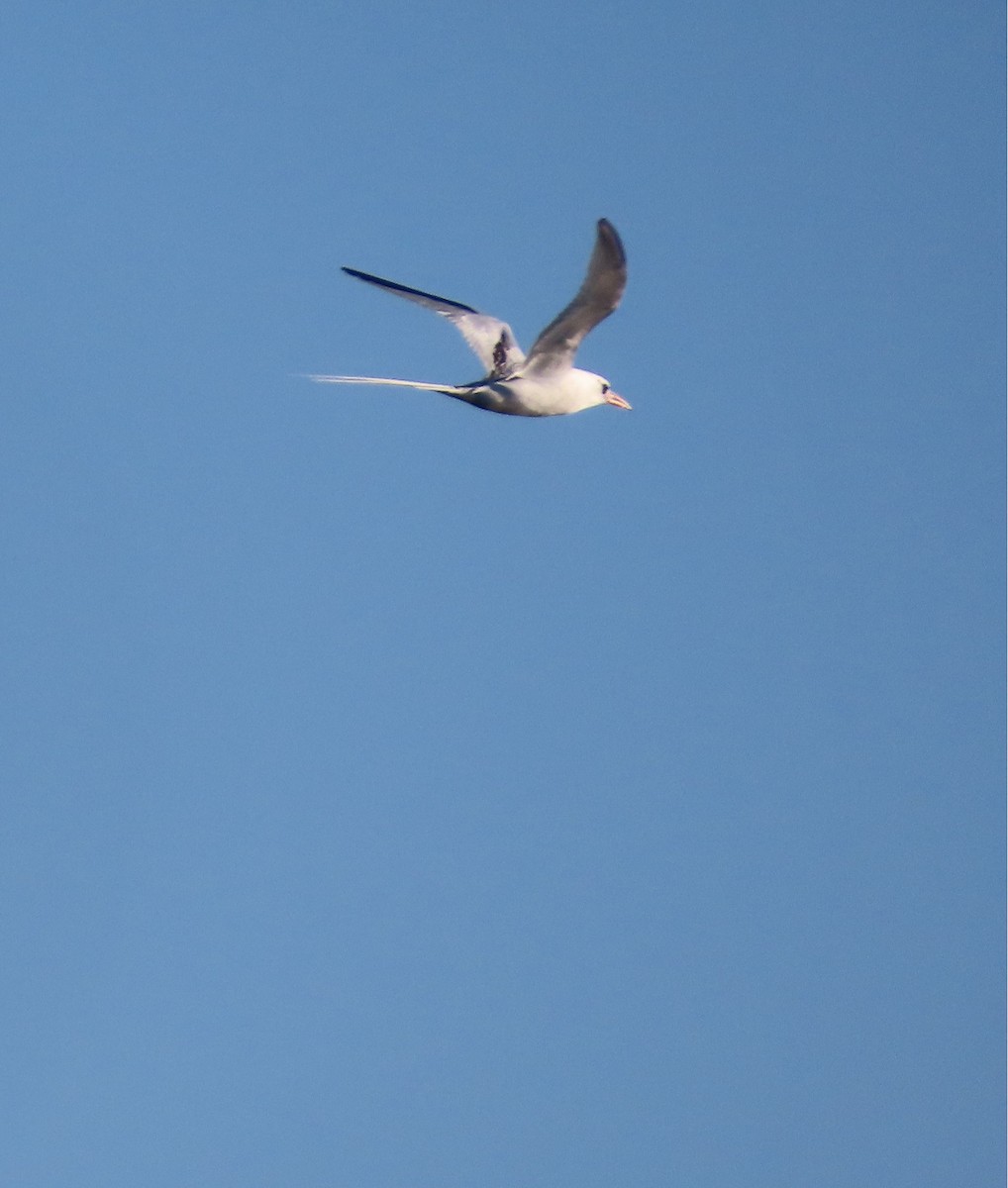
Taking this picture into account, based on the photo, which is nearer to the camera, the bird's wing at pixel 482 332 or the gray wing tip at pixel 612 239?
the gray wing tip at pixel 612 239

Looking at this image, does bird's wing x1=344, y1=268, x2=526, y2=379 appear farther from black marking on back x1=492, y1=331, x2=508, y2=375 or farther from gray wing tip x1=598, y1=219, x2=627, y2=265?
gray wing tip x1=598, y1=219, x2=627, y2=265

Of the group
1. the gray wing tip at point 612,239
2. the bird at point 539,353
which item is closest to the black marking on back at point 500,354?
the bird at point 539,353

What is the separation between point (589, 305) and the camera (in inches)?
794

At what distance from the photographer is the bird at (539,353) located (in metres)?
19.9

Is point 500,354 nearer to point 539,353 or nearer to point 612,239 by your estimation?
point 539,353

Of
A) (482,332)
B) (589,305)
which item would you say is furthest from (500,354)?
(589,305)

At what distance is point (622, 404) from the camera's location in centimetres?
Result: 2284

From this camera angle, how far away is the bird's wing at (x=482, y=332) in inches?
847

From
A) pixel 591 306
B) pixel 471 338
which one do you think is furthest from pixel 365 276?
pixel 591 306

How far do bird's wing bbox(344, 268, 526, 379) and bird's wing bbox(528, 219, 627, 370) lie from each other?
0.38 meters

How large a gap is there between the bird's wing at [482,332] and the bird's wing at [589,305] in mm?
382

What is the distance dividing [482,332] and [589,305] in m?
1.82

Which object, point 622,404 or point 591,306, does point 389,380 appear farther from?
point 622,404

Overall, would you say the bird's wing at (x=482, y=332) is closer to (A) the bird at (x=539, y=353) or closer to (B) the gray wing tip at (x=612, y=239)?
(A) the bird at (x=539, y=353)
